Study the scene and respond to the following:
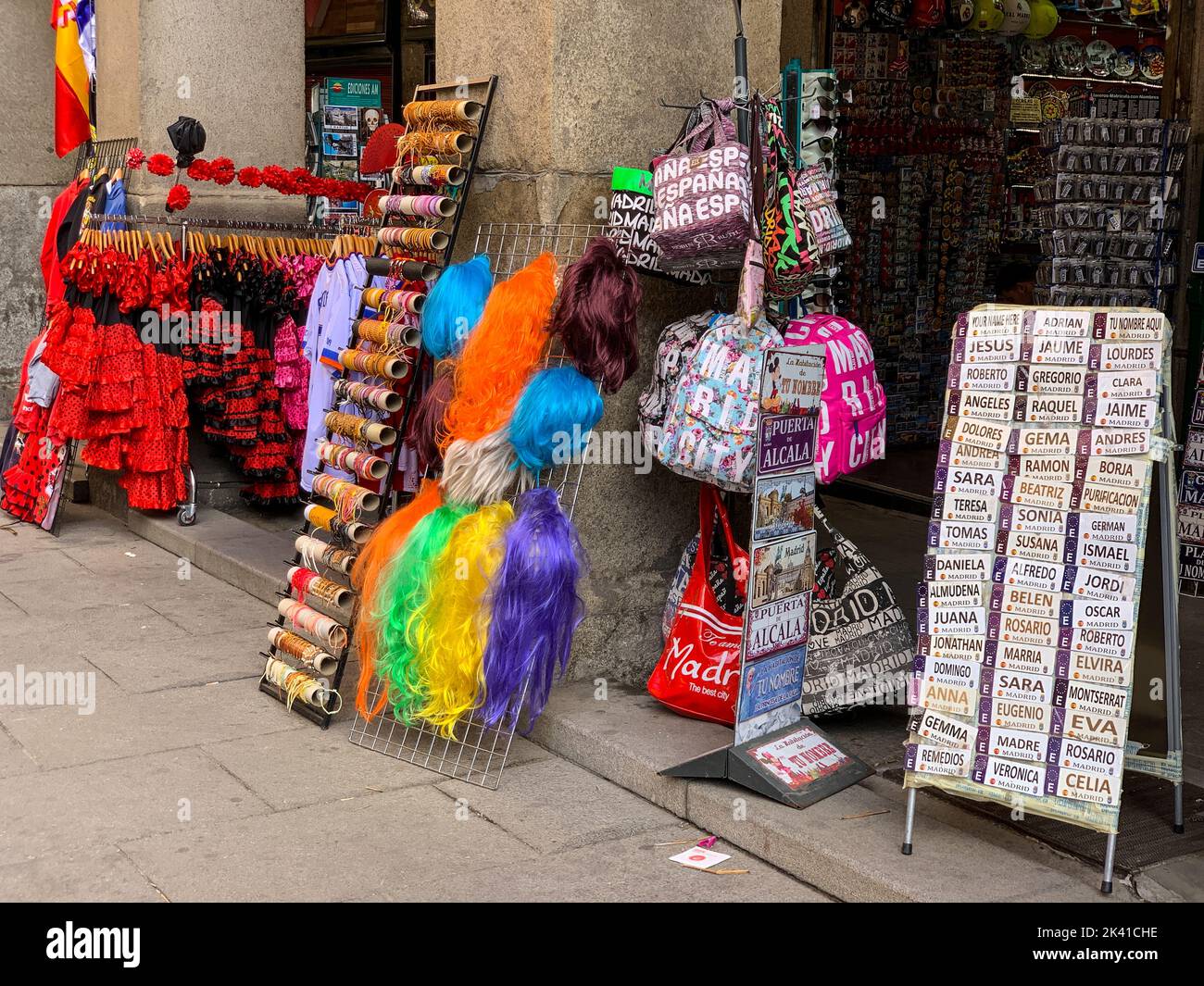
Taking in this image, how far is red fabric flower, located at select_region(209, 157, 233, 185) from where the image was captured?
25.4 ft

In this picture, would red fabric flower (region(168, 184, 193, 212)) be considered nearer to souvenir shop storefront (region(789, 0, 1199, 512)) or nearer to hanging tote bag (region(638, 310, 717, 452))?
hanging tote bag (region(638, 310, 717, 452))

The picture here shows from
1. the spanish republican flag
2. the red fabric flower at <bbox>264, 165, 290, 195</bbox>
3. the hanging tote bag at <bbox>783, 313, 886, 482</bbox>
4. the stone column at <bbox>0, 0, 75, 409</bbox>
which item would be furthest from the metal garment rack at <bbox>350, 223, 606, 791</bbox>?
the stone column at <bbox>0, 0, 75, 409</bbox>

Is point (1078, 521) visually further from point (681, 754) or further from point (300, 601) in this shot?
point (300, 601)

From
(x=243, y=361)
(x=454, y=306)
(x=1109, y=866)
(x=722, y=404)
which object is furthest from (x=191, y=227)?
(x=1109, y=866)

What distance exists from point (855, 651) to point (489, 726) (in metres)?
1.29

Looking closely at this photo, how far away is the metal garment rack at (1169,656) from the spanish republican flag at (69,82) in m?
7.74

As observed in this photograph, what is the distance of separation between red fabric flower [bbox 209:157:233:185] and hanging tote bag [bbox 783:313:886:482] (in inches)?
170

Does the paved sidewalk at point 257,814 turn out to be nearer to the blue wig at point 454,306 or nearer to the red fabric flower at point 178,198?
the blue wig at point 454,306

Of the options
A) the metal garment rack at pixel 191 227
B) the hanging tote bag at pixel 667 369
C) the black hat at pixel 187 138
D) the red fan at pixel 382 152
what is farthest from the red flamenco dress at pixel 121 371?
the hanging tote bag at pixel 667 369

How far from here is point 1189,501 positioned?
6.57 meters

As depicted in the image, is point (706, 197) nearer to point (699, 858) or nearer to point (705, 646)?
point (705, 646)

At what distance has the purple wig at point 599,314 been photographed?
448 cm
